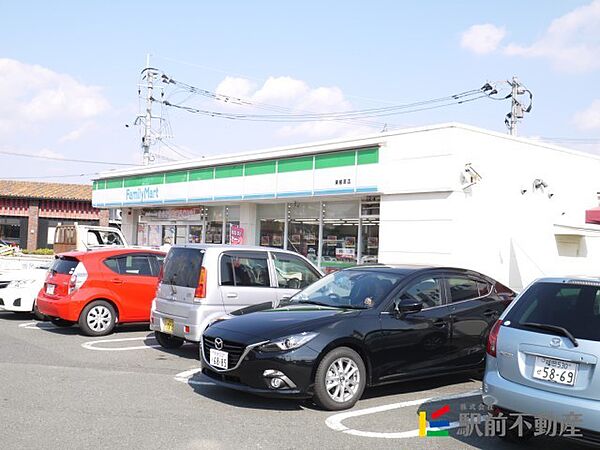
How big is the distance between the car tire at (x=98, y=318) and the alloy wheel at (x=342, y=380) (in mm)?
6078

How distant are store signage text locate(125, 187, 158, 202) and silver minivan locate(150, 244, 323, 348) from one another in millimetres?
13640

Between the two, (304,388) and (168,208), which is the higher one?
(168,208)

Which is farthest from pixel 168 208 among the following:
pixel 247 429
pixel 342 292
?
pixel 247 429

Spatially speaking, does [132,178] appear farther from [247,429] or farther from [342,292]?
[247,429]

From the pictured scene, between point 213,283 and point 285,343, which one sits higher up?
point 213,283

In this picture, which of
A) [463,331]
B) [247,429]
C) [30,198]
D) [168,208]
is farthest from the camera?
[30,198]

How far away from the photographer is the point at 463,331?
24.9 feet

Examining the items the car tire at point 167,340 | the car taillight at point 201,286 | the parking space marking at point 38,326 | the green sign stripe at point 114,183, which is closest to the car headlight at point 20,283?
the parking space marking at point 38,326

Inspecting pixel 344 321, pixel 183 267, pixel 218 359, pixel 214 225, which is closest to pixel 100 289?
pixel 183 267

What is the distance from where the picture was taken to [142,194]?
23.7 metres

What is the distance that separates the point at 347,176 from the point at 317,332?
9157mm

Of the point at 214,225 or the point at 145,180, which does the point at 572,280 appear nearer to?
the point at 214,225

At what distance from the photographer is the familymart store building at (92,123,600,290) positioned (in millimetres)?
13578

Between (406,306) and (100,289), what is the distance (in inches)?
248
